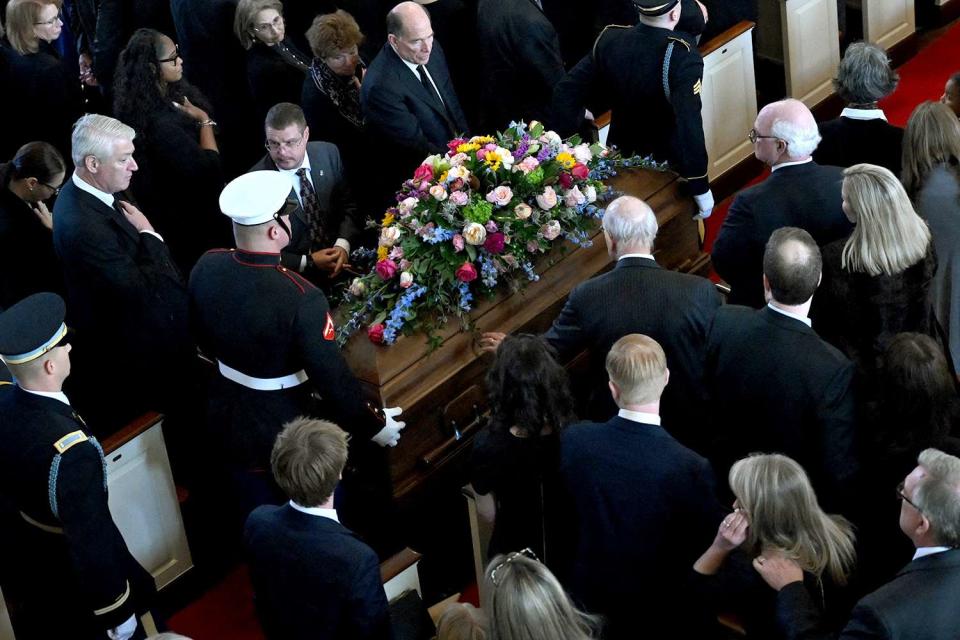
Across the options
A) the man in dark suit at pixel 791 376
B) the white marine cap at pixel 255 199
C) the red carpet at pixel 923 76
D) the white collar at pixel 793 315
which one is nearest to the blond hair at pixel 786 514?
the man in dark suit at pixel 791 376

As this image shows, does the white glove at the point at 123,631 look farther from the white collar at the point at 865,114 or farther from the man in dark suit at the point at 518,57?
the white collar at the point at 865,114

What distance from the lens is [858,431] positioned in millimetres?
3537

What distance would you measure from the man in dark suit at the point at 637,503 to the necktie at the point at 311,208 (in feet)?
6.44

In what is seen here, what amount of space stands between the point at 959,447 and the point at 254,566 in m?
1.90

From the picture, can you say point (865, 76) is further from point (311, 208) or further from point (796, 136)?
point (311, 208)

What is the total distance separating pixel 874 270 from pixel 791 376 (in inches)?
24.0

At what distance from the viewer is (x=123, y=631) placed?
3723 mm

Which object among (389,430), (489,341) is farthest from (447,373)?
(389,430)

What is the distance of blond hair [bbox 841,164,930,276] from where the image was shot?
12.7ft

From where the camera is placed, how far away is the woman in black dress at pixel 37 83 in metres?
5.62

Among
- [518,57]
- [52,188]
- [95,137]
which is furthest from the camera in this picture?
[518,57]

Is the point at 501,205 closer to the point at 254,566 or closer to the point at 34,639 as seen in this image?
the point at 254,566

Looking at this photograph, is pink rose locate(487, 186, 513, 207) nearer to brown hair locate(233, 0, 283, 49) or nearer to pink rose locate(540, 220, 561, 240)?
pink rose locate(540, 220, 561, 240)

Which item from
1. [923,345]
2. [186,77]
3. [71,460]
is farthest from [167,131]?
[923,345]
